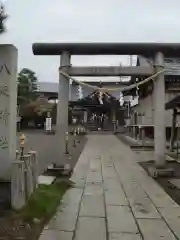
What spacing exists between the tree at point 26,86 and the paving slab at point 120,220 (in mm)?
42086

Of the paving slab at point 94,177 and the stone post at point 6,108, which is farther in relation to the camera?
the paving slab at point 94,177

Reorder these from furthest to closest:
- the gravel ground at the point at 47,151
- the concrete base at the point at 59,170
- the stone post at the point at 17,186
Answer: the gravel ground at the point at 47,151, the concrete base at the point at 59,170, the stone post at the point at 17,186

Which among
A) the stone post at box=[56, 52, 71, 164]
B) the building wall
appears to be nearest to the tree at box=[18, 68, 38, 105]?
the building wall

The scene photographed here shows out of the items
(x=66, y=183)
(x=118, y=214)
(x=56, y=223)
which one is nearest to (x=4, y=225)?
(x=56, y=223)

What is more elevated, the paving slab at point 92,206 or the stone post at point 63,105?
the stone post at point 63,105

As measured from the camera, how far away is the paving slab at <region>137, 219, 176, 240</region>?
543 cm

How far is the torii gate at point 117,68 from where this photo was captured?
37.8 ft

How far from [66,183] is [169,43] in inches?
216

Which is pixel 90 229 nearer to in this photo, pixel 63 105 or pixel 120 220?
pixel 120 220

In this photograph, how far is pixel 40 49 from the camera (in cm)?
1159

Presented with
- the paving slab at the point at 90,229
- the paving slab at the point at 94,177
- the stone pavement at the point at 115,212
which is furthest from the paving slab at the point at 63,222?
the paving slab at the point at 94,177

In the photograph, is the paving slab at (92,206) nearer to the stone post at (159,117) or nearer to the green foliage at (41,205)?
the green foliage at (41,205)

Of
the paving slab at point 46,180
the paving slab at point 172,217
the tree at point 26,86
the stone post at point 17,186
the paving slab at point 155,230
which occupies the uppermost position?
the tree at point 26,86

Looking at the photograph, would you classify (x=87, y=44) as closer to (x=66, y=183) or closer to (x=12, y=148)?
(x=66, y=183)
